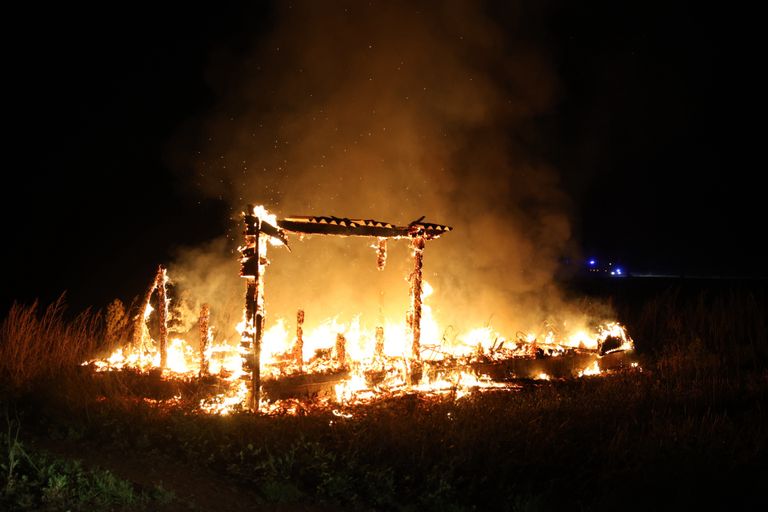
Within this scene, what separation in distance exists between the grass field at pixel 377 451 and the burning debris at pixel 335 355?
113 cm

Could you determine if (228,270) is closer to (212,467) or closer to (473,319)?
(473,319)

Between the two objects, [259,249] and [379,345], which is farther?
[379,345]

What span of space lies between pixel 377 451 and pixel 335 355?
4698 mm

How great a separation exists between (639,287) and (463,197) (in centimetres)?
2268

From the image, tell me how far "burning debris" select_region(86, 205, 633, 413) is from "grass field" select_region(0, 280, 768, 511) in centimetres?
113

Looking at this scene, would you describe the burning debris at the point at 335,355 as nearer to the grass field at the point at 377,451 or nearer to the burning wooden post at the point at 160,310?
the burning wooden post at the point at 160,310

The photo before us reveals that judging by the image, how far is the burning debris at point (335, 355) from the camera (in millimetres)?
8180

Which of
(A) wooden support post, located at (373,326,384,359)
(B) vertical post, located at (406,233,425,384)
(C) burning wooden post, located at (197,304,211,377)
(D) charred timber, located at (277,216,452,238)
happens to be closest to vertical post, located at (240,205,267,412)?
(D) charred timber, located at (277,216,452,238)

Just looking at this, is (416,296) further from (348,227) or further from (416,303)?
(348,227)

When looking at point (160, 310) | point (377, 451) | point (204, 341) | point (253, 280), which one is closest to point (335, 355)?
point (204, 341)

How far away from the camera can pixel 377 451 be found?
6.00 metres

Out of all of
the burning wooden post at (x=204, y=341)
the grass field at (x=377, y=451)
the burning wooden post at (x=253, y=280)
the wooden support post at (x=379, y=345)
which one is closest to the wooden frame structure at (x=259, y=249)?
the burning wooden post at (x=253, y=280)

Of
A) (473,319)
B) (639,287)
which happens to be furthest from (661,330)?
(639,287)

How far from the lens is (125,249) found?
2723cm
